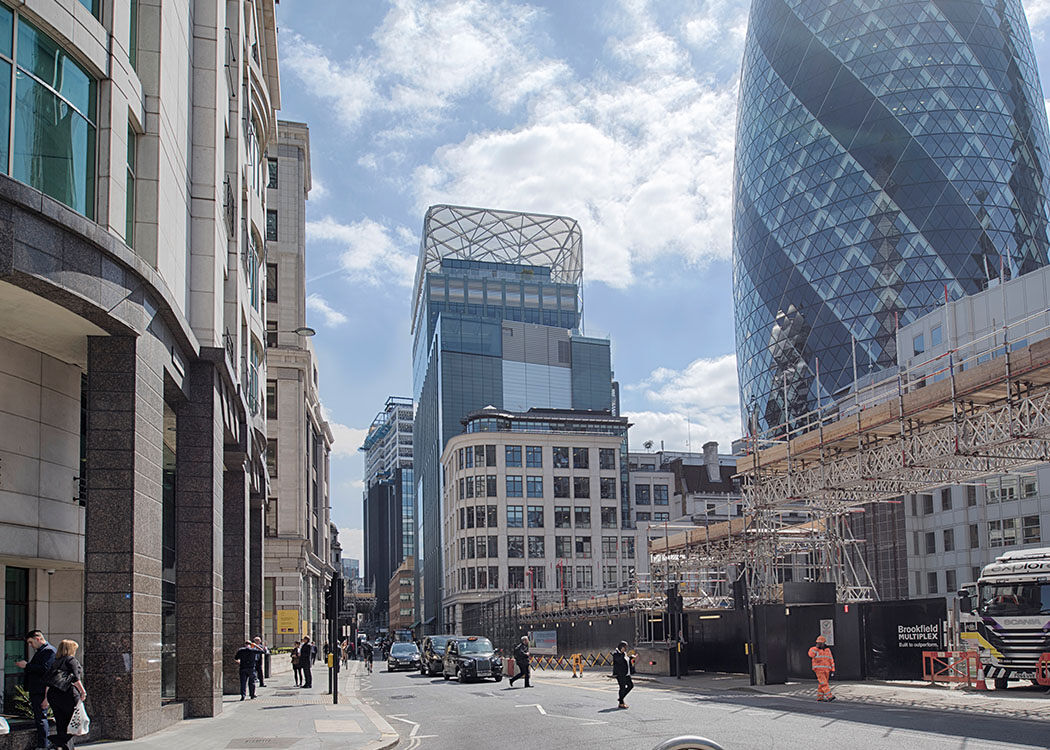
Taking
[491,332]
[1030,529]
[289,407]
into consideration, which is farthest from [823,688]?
[491,332]

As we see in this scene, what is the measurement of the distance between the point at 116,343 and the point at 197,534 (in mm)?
7447

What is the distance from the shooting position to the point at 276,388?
64.8 m

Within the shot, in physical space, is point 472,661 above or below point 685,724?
below

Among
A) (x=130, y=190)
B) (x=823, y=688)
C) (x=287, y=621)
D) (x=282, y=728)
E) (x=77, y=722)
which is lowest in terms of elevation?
(x=287, y=621)

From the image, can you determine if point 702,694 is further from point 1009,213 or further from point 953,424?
point 1009,213

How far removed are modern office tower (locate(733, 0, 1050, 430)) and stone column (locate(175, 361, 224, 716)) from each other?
314 feet

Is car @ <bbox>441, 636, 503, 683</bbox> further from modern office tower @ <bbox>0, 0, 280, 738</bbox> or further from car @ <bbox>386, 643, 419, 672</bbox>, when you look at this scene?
modern office tower @ <bbox>0, 0, 280, 738</bbox>

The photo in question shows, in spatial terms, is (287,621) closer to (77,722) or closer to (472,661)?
(472,661)

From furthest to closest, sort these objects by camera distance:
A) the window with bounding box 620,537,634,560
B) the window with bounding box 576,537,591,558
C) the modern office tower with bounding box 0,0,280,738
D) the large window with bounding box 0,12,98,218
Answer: the window with bounding box 620,537,634,560
the window with bounding box 576,537,591,558
the modern office tower with bounding box 0,0,280,738
the large window with bounding box 0,12,98,218

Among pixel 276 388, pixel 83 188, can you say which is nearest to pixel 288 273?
pixel 276 388

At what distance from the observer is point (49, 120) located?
16.0 meters

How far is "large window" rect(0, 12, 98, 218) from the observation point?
49.4ft

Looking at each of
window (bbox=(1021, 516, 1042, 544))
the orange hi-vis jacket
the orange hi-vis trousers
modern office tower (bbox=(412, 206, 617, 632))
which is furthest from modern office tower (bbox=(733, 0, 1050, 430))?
the orange hi-vis trousers

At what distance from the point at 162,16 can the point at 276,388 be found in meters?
46.2
